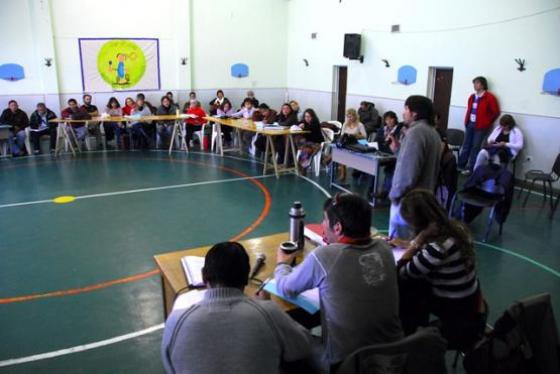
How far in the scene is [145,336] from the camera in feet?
11.2

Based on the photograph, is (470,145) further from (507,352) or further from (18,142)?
(18,142)

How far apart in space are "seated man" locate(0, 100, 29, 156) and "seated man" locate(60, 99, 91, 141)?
2.84ft

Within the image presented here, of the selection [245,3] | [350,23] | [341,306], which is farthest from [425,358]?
[245,3]

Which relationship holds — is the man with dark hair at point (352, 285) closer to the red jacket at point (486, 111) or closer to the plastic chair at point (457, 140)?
the red jacket at point (486, 111)

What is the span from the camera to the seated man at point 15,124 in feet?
32.4

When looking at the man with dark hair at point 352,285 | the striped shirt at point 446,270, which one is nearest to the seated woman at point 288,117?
the striped shirt at point 446,270

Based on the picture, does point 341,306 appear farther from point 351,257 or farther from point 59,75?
point 59,75

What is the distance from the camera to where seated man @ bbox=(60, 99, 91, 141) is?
10.2m

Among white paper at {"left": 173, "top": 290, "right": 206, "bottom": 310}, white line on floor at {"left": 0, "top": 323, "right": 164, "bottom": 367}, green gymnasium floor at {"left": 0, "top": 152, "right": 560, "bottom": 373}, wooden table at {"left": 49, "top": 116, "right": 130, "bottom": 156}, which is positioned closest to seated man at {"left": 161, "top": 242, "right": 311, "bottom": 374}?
white paper at {"left": 173, "top": 290, "right": 206, "bottom": 310}

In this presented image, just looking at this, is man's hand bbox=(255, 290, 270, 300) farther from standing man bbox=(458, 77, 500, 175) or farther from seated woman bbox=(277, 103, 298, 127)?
standing man bbox=(458, 77, 500, 175)

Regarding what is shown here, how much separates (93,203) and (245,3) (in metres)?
8.55

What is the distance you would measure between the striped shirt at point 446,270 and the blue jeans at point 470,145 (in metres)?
6.34

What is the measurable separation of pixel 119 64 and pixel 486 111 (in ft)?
28.5

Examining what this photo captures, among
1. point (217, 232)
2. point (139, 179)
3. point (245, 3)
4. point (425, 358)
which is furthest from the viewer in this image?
point (245, 3)
